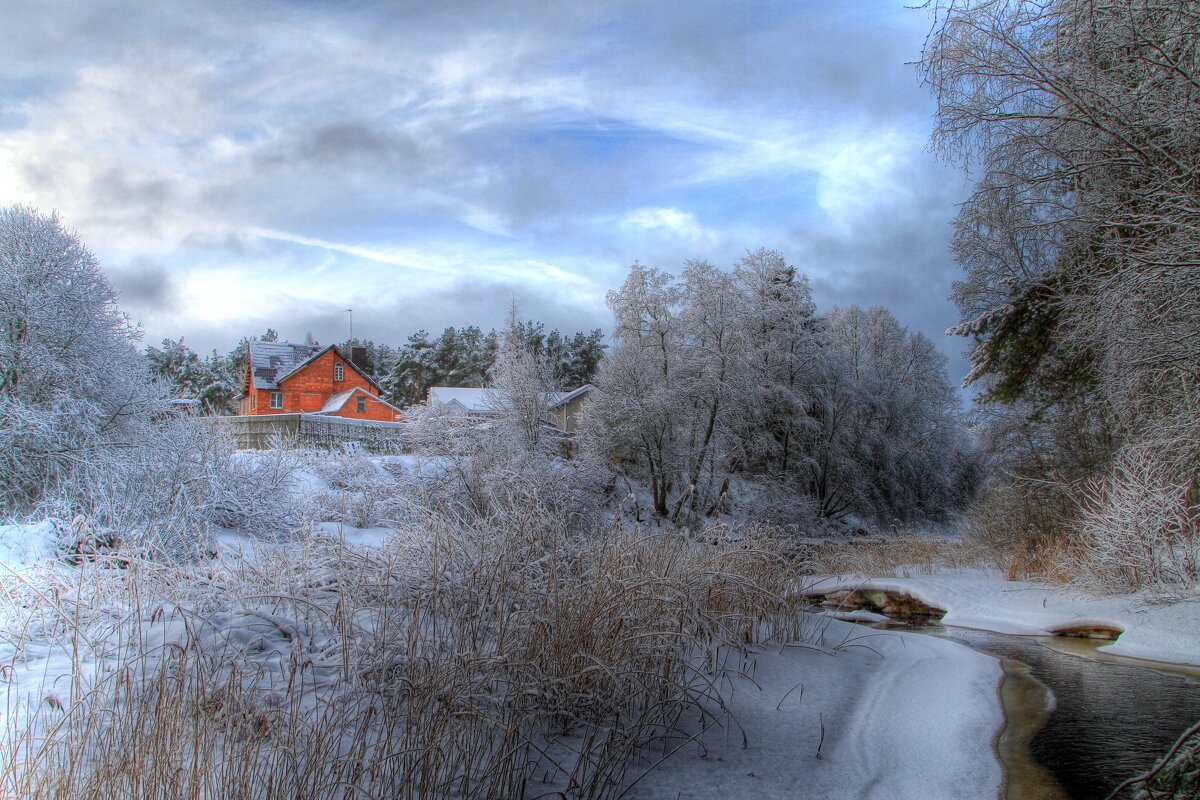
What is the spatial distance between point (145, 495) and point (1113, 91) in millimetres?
11509

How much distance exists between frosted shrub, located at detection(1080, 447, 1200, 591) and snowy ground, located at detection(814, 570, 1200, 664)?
0.32m

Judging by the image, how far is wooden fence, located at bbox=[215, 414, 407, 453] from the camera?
20453 mm

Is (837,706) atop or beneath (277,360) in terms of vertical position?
beneath

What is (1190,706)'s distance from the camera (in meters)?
5.51

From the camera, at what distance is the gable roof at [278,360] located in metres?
40.3

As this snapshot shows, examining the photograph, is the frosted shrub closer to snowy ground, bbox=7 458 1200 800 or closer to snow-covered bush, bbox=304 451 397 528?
snowy ground, bbox=7 458 1200 800

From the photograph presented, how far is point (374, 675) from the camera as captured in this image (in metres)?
3.57

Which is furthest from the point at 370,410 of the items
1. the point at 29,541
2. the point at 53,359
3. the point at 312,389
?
the point at 29,541

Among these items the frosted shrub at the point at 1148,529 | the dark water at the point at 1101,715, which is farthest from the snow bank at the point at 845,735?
the frosted shrub at the point at 1148,529

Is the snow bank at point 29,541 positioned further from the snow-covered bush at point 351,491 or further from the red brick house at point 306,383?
the red brick house at point 306,383

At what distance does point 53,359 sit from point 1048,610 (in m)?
13.7

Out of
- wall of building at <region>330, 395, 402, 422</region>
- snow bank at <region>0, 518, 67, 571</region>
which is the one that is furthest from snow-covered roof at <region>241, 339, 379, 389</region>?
snow bank at <region>0, 518, 67, 571</region>

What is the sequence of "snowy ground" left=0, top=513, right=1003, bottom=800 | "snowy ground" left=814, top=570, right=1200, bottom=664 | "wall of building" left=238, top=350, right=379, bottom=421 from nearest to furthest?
"snowy ground" left=0, top=513, right=1003, bottom=800 < "snowy ground" left=814, top=570, right=1200, bottom=664 < "wall of building" left=238, top=350, right=379, bottom=421

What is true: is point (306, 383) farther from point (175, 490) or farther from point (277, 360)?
point (175, 490)
